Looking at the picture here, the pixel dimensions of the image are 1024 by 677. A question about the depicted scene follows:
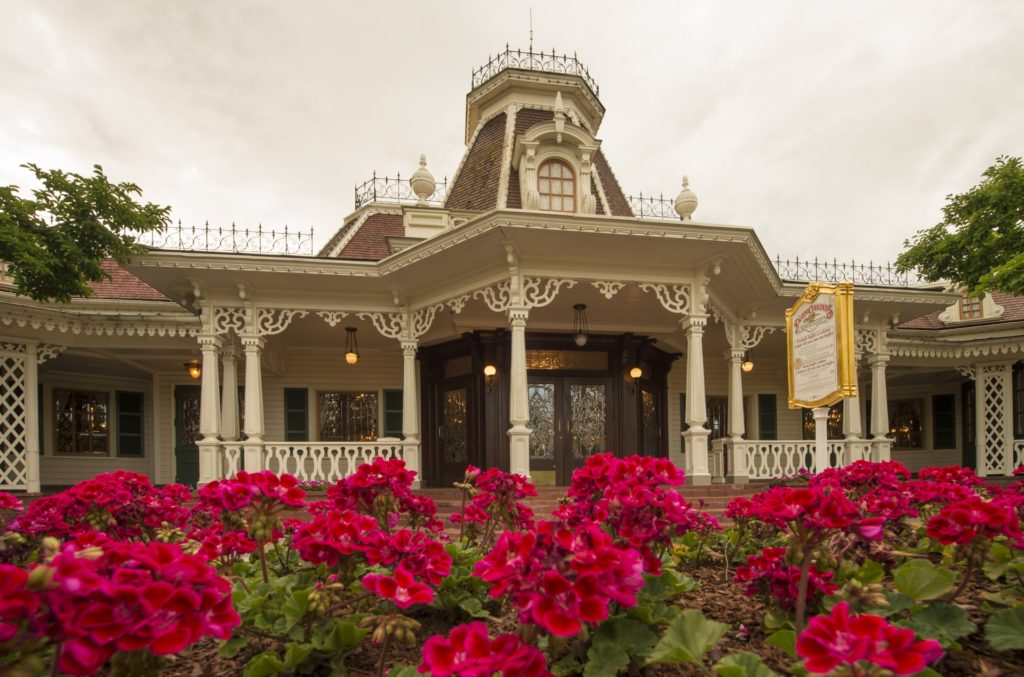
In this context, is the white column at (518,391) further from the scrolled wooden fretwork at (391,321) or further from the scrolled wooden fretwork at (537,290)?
the scrolled wooden fretwork at (391,321)

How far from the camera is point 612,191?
1273cm

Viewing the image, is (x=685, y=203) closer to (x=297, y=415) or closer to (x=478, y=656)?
(x=478, y=656)

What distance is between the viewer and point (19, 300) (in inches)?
429

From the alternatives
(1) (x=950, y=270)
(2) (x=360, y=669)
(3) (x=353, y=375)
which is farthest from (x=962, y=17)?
(2) (x=360, y=669)

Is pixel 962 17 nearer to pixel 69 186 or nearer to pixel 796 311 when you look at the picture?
pixel 796 311

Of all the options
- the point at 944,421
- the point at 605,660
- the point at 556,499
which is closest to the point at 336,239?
the point at 556,499

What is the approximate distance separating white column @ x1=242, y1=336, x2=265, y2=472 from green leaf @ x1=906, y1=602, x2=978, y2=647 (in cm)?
902

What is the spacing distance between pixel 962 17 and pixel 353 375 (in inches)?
912

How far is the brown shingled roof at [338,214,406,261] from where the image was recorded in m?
13.2

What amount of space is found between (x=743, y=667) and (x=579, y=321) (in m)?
9.05

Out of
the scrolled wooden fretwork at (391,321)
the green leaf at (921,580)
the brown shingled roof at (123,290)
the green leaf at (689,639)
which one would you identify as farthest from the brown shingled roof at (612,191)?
the green leaf at (689,639)

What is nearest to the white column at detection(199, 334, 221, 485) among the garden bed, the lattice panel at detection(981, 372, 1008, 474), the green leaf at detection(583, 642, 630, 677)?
the garden bed

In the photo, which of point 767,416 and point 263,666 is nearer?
point 263,666

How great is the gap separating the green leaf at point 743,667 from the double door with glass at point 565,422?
29.0 feet
